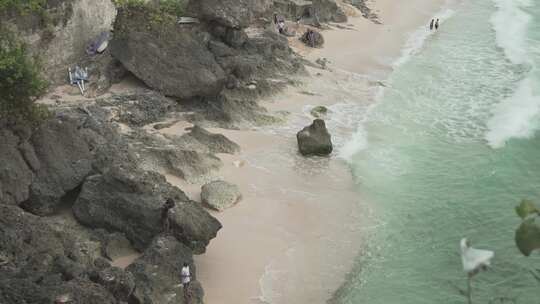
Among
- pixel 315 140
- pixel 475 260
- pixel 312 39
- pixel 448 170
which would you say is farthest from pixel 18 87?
pixel 312 39

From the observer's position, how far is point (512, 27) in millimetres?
41375

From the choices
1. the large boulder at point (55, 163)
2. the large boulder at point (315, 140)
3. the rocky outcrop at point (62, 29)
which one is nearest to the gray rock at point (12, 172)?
the large boulder at point (55, 163)

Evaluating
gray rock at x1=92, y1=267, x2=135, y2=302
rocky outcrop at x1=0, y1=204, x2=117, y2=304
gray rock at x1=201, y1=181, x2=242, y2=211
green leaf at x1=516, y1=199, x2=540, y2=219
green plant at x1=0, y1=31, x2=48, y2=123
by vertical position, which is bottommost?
gray rock at x1=201, y1=181, x2=242, y2=211

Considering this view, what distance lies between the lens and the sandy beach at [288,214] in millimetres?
16312

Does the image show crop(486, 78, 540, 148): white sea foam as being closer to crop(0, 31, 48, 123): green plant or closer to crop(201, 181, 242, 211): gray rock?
crop(201, 181, 242, 211): gray rock

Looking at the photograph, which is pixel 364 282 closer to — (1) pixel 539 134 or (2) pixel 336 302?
(2) pixel 336 302

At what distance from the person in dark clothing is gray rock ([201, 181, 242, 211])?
2570 mm

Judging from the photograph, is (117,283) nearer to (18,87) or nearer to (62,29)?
(18,87)

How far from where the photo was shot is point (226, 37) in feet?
95.5

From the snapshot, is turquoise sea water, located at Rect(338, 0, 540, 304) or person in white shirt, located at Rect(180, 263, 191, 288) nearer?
person in white shirt, located at Rect(180, 263, 191, 288)

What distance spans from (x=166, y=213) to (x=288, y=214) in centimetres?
435

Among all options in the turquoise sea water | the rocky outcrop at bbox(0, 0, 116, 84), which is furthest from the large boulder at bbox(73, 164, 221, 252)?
the rocky outcrop at bbox(0, 0, 116, 84)

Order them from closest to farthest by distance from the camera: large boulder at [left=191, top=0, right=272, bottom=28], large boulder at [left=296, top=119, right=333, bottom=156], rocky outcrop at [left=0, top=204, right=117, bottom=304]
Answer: rocky outcrop at [left=0, top=204, right=117, bottom=304] < large boulder at [left=296, top=119, right=333, bottom=156] < large boulder at [left=191, top=0, right=272, bottom=28]

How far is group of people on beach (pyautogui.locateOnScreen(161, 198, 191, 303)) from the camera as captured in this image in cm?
1470
